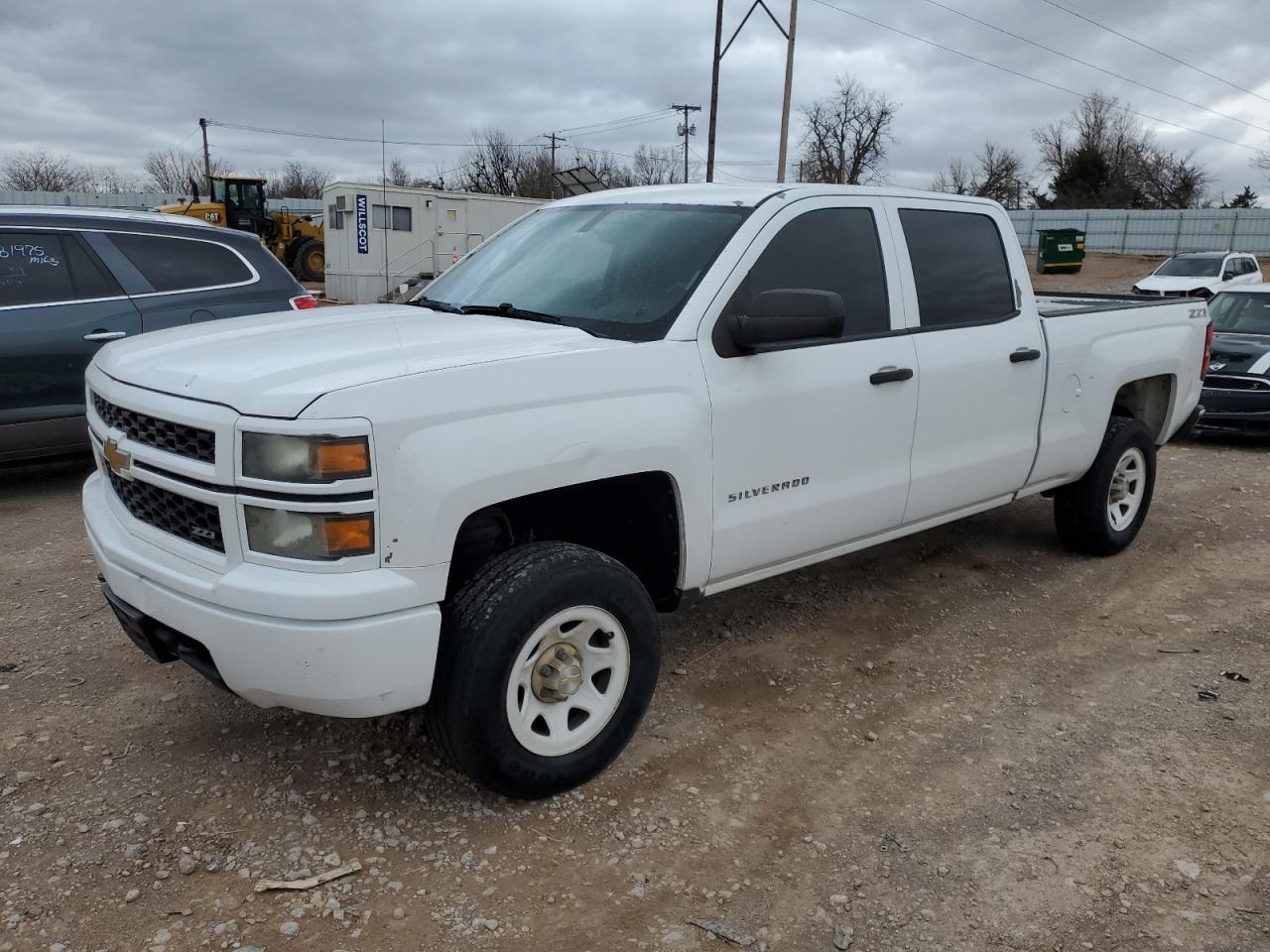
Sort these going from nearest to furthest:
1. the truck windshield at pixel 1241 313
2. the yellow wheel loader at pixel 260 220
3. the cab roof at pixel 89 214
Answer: the cab roof at pixel 89 214
the truck windshield at pixel 1241 313
the yellow wheel loader at pixel 260 220

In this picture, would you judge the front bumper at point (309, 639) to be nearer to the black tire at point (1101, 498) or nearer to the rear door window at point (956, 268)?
the rear door window at point (956, 268)

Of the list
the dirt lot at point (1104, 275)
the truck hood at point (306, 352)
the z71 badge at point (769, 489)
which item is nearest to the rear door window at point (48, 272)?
the truck hood at point (306, 352)

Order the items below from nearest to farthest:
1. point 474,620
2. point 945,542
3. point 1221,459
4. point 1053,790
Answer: point 474,620 < point 1053,790 < point 945,542 < point 1221,459

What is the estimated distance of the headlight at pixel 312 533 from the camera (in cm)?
255

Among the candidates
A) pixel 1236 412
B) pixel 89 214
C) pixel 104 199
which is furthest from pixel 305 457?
pixel 104 199

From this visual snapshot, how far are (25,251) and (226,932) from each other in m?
5.30

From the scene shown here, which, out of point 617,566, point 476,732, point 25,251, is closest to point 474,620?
point 476,732

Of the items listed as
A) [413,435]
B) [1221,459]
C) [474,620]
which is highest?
[413,435]

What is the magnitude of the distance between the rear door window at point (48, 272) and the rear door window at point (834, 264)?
475 centimetres

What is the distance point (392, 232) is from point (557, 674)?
927 inches

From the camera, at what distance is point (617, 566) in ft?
10.2

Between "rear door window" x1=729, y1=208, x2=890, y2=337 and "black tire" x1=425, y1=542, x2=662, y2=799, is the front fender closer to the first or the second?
"black tire" x1=425, y1=542, x2=662, y2=799

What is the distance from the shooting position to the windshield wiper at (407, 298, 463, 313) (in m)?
3.87

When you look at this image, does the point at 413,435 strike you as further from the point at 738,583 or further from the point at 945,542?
the point at 945,542
